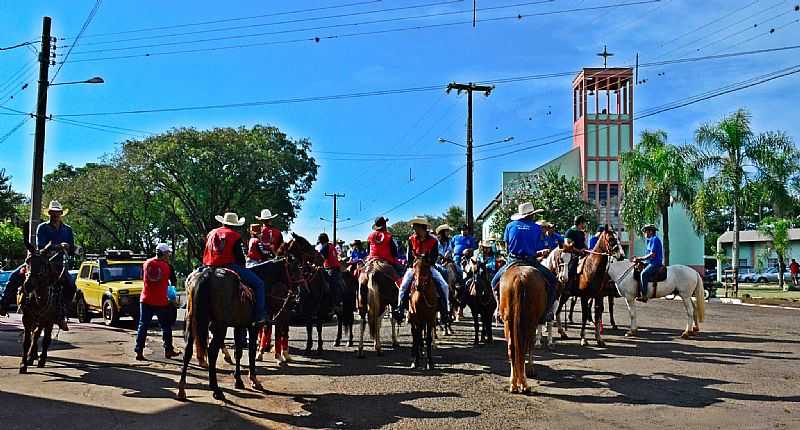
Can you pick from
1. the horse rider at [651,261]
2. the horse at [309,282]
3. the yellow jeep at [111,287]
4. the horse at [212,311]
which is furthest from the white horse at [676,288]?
the yellow jeep at [111,287]

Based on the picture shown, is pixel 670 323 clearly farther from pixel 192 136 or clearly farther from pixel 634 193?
pixel 192 136

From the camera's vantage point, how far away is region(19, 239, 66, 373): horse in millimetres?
12102

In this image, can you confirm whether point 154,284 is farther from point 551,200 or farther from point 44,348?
point 551,200

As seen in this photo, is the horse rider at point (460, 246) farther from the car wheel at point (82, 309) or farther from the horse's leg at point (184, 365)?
the car wheel at point (82, 309)

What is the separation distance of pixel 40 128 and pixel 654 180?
105 feet

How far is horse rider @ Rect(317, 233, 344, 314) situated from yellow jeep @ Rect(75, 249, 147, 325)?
24.0ft

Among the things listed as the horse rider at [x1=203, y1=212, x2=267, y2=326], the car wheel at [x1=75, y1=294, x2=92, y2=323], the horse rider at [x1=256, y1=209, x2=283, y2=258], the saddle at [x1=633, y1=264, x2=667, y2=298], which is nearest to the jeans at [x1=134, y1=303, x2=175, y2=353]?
the horse rider at [x1=256, y1=209, x2=283, y2=258]

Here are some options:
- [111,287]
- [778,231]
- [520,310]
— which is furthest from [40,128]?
[778,231]

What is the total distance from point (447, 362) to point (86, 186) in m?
44.2

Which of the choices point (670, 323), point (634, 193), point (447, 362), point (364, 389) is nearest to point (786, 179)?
point (634, 193)

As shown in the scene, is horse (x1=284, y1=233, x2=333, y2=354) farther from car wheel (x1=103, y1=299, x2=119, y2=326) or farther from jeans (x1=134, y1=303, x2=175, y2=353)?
car wheel (x1=103, y1=299, x2=119, y2=326)

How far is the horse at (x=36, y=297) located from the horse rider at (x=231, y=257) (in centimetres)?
368

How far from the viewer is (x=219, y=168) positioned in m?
45.8

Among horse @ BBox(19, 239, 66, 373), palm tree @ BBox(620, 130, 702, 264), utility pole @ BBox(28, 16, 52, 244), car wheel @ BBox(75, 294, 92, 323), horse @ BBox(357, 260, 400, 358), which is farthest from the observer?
palm tree @ BBox(620, 130, 702, 264)
